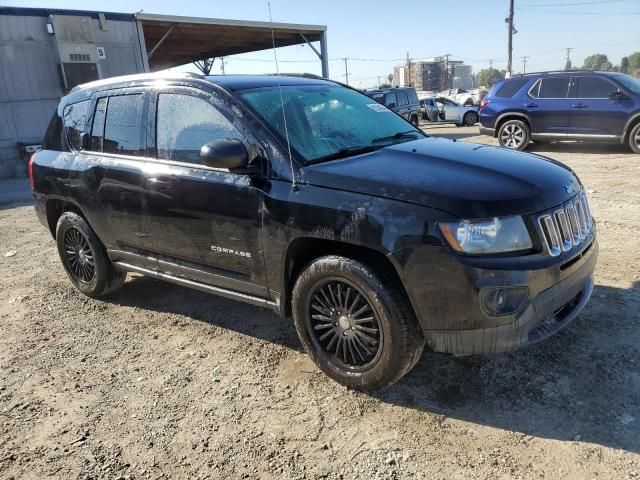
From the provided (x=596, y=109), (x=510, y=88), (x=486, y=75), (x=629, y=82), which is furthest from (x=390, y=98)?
(x=486, y=75)

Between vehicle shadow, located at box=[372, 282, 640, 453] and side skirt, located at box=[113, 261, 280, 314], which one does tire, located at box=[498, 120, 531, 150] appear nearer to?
vehicle shadow, located at box=[372, 282, 640, 453]

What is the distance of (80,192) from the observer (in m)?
4.29

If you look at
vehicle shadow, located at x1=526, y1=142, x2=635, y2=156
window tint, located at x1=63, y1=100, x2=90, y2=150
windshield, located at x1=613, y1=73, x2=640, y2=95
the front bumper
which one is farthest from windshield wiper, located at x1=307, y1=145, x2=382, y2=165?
vehicle shadow, located at x1=526, y1=142, x2=635, y2=156

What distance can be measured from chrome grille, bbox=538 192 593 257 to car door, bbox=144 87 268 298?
1.60 metres

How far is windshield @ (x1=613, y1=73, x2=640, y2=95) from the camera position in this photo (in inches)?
408

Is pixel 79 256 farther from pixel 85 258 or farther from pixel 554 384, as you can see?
pixel 554 384

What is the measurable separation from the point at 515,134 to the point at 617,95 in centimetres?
216

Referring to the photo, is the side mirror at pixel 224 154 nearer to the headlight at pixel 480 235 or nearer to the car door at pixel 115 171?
the car door at pixel 115 171

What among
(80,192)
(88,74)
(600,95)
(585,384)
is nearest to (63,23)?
(88,74)

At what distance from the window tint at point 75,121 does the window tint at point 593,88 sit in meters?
10.1

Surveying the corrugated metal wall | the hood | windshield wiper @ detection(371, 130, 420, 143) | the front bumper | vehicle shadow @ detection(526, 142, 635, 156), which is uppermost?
the corrugated metal wall

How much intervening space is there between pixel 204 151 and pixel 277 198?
1.64ft

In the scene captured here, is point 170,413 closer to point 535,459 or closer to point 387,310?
point 387,310

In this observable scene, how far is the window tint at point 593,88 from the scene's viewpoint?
1056 cm
